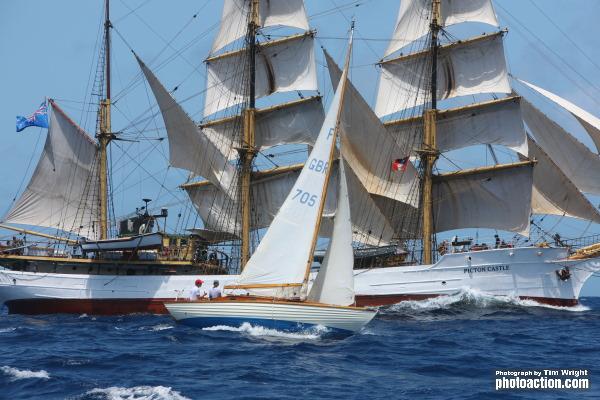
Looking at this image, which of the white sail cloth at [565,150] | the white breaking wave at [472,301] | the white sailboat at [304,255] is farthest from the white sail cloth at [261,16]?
the white sailboat at [304,255]

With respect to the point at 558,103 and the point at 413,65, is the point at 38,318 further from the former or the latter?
the point at 558,103

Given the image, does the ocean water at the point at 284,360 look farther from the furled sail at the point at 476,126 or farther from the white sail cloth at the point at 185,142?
the furled sail at the point at 476,126

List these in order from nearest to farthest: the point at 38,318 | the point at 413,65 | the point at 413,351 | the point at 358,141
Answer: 1. the point at 413,351
2. the point at 38,318
3. the point at 358,141
4. the point at 413,65

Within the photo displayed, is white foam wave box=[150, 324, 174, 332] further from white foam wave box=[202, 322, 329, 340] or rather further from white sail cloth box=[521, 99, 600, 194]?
white sail cloth box=[521, 99, 600, 194]

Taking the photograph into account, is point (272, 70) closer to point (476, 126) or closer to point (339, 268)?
point (476, 126)

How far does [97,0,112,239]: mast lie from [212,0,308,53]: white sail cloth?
23.5 ft

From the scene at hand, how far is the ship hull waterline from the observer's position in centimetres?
2411

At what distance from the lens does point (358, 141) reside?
141 feet

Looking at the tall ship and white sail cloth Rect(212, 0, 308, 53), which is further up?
white sail cloth Rect(212, 0, 308, 53)

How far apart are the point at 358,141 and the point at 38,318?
18993mm

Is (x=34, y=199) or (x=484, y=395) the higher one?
(x=34, y=199)

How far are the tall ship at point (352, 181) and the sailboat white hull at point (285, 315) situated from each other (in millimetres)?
13695

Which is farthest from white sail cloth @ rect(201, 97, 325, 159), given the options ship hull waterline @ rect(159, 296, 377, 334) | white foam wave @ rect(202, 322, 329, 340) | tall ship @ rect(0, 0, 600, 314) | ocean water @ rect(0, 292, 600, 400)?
Result: white foam wave @ rect(202, 322, 329, 340)

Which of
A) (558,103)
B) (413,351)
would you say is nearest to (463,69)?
(558,103)
